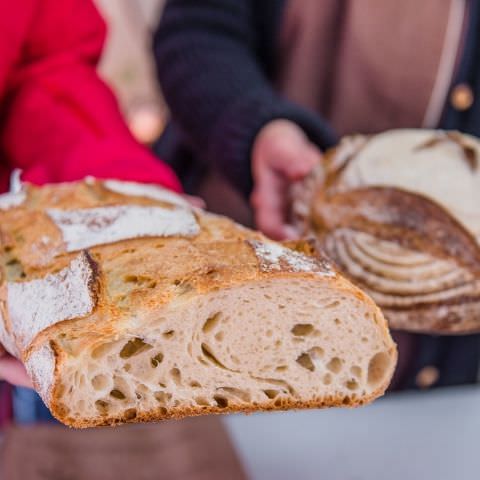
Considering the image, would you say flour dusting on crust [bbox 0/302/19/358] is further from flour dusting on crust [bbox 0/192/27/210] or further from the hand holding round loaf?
the hand holding round loaf

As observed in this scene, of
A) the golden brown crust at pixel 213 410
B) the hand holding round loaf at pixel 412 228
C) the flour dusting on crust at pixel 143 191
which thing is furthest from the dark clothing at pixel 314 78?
the golden brown crust at pixel 213 410

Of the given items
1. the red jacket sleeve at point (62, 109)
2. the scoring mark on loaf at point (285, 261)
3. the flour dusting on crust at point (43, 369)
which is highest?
the red jacket sleeve at point (62, 109)

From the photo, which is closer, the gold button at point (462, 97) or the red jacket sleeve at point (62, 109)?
the red jacket sleeve at point (62, 109)

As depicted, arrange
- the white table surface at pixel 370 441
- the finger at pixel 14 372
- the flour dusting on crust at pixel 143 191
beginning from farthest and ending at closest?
the white table surface at pixel 370 441, the flour dusting on crust at pixel 143 191, the finger at pixel 14 372

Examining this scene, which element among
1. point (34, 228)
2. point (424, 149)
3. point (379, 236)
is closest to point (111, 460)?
point (34, 228)

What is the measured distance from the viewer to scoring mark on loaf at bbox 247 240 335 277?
856 millimetres

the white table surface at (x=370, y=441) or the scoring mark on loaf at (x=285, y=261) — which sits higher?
the scoring mark on loaf at (x=285, y=261)

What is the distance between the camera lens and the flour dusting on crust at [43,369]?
2.60 ft

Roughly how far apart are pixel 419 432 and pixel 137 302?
75 cm

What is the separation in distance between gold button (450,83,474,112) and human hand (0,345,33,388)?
0.84 meters

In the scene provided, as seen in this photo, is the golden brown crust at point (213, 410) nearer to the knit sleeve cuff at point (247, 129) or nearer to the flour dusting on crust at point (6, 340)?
the flour dusting on crust at point (6, 340)

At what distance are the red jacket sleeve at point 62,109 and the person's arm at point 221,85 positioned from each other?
0.68 feet

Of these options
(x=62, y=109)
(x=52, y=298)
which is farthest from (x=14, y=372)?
(x=62, y=109)

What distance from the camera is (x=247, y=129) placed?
1363mm
